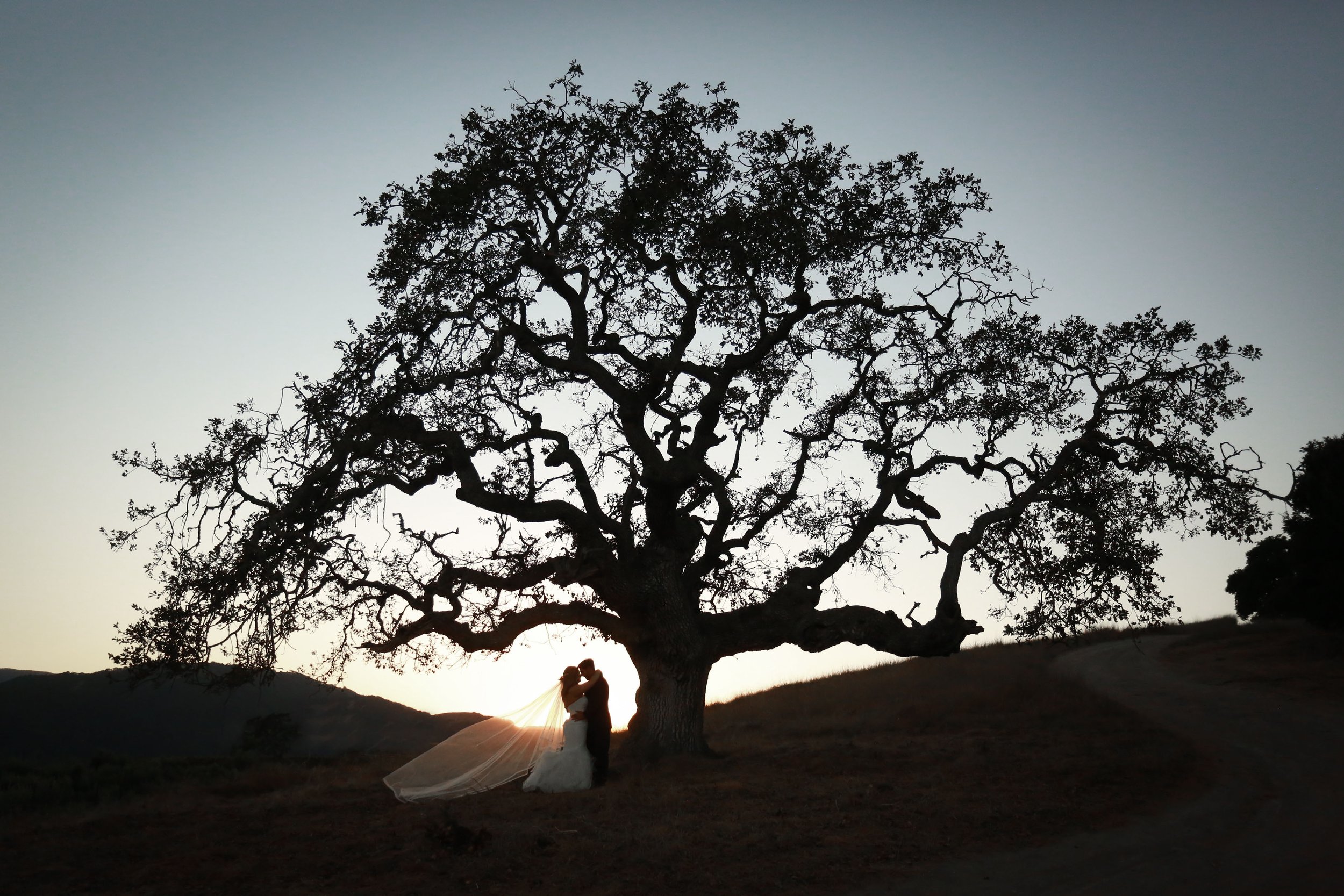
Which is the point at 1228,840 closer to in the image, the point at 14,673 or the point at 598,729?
the point at 598,729

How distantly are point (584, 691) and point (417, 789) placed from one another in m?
3.05

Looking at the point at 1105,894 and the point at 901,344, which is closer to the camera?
the point at 1105,894

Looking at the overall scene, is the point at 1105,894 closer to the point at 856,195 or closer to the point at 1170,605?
the point at 1170,605

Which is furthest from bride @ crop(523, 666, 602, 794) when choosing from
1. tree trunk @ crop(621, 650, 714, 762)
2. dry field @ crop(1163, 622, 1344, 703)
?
dry field @ crop(1163, 622, 1344, 703)

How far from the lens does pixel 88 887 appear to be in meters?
9.34

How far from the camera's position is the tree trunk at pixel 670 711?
16953 millimetres

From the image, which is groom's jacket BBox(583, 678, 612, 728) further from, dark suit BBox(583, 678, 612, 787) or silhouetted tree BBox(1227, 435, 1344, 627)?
silhouetted tree BBox(1227, 435, 1344, 627)

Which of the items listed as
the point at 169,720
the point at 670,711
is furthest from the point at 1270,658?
the point at 169,720

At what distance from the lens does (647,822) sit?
459 inches

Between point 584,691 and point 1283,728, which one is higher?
point 584,691

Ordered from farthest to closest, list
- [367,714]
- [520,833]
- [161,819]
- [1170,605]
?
[367,714]
[1170,605]
[161,819]
[520,833]

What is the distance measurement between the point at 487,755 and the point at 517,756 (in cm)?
52

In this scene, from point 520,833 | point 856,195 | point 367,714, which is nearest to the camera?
point 520,833

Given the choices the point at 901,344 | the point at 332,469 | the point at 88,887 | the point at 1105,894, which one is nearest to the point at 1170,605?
the point at 901,344
